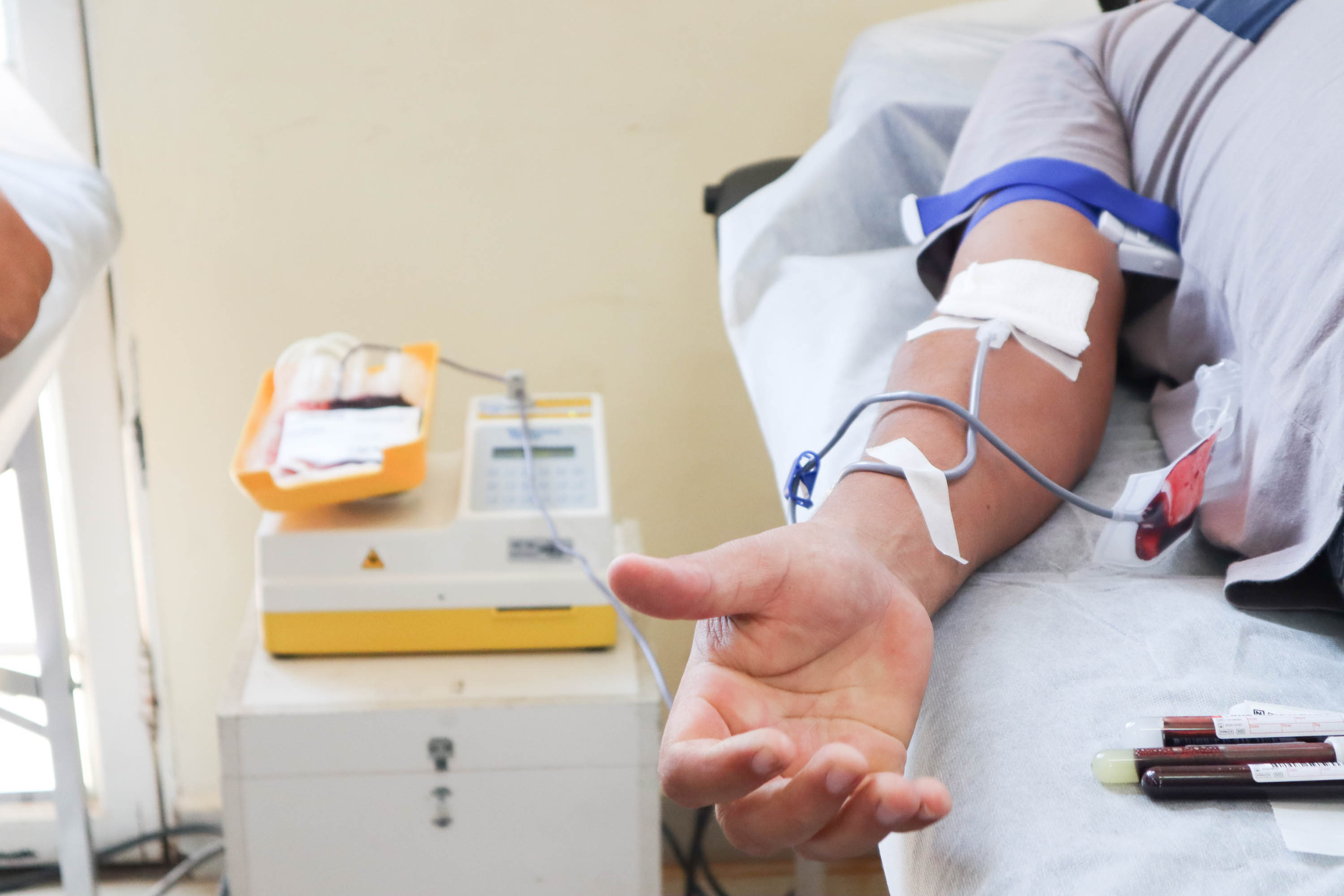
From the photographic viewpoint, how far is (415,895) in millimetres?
957

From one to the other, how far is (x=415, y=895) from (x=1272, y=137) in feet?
2.87

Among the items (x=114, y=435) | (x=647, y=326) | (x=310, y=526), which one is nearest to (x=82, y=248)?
(x=310, y=526)

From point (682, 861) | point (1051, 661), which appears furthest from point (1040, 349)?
point (682, 861)

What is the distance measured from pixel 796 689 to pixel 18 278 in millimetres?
524

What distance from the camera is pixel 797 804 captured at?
1.29 ft

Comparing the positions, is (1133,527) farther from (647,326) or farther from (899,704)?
(647,326)

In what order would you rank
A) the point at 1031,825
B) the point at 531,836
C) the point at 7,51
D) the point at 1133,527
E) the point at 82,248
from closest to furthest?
the point at 1031,825 < the point at 1133,527 < the point at 82,248 < the point at 531,836 < the point at 7,51

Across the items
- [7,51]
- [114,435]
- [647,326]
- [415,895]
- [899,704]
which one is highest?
[7,51]

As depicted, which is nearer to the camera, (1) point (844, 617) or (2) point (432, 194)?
(1) point (844, 617)

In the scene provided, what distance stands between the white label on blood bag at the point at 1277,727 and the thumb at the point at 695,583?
0.61 ft

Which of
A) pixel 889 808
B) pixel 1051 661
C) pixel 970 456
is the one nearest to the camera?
pixel 889 808

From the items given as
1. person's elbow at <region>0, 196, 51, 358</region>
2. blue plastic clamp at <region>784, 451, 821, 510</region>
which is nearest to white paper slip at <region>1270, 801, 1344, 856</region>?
blue plastic clamp at <region>784, 451, 821, 510</region>

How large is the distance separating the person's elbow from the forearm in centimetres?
48

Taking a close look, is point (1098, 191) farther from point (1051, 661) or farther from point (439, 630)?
point (439, 630)
